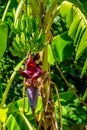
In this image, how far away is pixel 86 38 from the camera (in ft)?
3.42

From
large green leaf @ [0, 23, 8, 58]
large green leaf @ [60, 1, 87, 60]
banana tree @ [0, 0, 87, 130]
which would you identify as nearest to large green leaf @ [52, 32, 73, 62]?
banana tree @ [0, 0, 87, 130]

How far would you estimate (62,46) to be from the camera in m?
1.28

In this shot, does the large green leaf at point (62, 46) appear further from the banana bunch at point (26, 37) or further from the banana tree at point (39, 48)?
the banana bunch at point (26, 37)

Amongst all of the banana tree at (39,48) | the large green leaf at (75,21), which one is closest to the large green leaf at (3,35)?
the banana tree at (39,48)

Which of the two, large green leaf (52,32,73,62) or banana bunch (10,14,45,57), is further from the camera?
large green leaf (52,32,73,62)

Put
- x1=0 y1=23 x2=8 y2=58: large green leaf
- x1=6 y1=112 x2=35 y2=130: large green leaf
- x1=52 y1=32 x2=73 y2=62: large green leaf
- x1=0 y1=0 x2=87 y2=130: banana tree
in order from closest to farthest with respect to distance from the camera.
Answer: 1. x1=0 y1=0 x2=87 y2=130: banana tree
2. x1=0 y1=23 x2=8 y2=58: large green leaf
3. x1=6 y1=112 x2=35 y2=130: large green leaf
4. x1=52 y1=32 x2=73 y2=62: large green leaf

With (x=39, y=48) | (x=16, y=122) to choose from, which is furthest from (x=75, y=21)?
(x=16, y=122)

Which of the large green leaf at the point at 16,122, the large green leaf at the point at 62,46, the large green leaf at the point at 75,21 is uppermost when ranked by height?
the large green leaf at the point at 75,21

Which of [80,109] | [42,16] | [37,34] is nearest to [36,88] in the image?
[37,34]

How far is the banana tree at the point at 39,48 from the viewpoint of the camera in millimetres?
876

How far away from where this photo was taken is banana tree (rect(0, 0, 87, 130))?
34.5 inches

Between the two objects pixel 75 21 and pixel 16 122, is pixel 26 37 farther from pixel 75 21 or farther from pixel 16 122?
pixel 16 122

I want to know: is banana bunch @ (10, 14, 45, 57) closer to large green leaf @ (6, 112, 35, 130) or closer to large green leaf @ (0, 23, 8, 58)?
large green leaf @ (0, 23, 8, 58)

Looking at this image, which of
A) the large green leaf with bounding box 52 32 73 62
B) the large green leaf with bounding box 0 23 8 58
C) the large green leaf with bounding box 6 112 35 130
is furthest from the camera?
the large green leaf with bounding box 52 32 73 62
